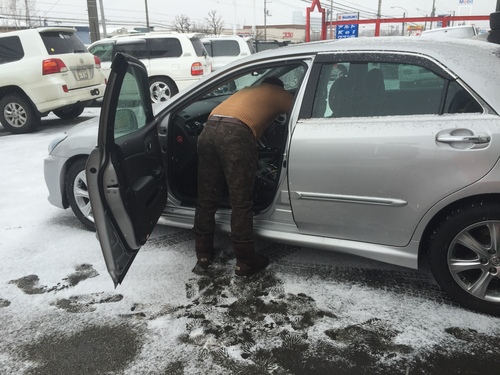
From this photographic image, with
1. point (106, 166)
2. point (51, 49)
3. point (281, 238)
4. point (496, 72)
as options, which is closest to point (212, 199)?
point (281, 238)

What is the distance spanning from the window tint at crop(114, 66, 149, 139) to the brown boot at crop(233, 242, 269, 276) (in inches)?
42.3

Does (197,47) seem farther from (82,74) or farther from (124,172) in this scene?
(124,172)

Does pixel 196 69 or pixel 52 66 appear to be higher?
pixel 52 66

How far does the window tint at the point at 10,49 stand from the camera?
306 inches

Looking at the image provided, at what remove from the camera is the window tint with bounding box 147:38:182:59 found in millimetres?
10578

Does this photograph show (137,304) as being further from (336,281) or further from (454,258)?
(454,258)

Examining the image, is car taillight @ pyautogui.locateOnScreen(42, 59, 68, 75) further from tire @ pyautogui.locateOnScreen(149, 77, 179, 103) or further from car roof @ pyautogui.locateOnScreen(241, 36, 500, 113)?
car roof @ pyautogui.locateOnScreen(241, 36, 500, 113)

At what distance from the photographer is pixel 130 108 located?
285cm

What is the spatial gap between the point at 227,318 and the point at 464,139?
5.48 ft

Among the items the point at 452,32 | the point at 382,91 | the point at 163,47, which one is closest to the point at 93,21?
the point at 163,47

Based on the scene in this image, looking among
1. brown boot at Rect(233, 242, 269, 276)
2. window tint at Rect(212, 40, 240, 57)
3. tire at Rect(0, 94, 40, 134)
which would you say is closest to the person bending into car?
brown boot at Rect(233, 242, 269, 276)

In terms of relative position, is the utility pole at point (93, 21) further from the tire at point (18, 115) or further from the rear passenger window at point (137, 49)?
the tire at point (18, 115)

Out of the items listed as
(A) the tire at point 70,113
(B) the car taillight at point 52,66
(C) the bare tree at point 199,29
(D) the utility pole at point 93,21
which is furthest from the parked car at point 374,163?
(C) the bare tree at point 199,29

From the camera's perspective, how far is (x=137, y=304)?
2.72 m
